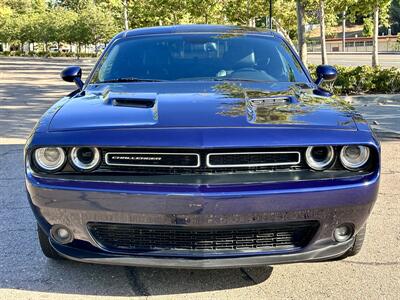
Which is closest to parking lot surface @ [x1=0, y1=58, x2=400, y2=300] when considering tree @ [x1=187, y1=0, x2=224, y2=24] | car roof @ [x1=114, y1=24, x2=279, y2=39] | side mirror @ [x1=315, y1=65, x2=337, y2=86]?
side mirror @ [x1=315, y1=65, x2=337, y2=86]

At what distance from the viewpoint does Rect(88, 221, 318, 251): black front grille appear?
2758mm

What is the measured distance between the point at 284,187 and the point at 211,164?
15.5 inches

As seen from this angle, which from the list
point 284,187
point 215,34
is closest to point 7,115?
point 215,34

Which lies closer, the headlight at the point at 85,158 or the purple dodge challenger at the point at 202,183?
the purple dodge challenger at the point at 202,183

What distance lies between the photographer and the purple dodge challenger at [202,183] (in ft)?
8.73

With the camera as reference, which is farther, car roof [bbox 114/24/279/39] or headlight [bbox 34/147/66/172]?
car roof [bbox 114/24/279/39]

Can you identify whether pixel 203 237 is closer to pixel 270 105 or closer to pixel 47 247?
pixel 270 105

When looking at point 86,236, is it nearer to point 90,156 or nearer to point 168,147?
point 90,156

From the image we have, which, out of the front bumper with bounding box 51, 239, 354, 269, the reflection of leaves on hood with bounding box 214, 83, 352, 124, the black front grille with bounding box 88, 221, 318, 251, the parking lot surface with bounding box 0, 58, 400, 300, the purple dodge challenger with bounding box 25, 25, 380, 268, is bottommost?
the parking lot surface with bounding box 0, 58, 400, 300

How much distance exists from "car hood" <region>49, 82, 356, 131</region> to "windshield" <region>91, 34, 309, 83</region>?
0.36 meters

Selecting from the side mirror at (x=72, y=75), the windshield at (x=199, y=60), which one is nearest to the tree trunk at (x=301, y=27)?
the windshield at (x=199, y=60)

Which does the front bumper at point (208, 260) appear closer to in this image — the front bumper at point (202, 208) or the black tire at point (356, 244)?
the front bumper at point (202, 208)

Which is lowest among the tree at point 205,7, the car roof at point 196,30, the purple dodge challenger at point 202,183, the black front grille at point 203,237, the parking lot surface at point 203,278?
the parking lot surface at point 203,278

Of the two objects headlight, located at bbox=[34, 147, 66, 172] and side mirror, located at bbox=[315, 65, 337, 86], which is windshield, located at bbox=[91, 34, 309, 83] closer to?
side mirror, located at bbox=[315, 65, 337, 86]
